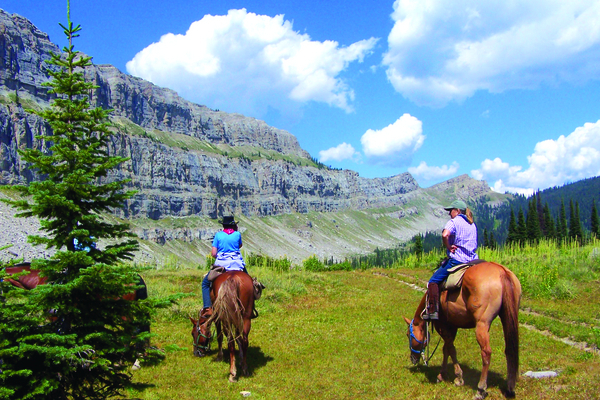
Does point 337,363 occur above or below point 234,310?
below

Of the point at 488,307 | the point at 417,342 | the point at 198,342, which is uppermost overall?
the point at 488,307

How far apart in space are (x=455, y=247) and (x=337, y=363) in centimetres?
446

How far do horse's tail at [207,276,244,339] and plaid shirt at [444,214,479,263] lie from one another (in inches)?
206

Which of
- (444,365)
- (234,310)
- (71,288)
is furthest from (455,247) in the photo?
(71,288)

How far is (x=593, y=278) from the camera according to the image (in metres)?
20.4

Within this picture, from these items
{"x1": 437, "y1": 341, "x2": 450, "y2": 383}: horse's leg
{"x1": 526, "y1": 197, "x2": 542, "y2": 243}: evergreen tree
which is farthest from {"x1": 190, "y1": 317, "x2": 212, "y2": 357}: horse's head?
{"x1": 526, "y1": 197, "x2": 542, "y2": 243}: evergreen tree

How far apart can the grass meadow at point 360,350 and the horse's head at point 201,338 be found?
31 centimetres

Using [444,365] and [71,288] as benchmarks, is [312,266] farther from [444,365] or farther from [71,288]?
[71,288]

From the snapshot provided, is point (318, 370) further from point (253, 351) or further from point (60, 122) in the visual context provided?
point (60, 122)

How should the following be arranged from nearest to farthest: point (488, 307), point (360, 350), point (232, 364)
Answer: point (488, 307) → point (232, 364) → point (360, 350)

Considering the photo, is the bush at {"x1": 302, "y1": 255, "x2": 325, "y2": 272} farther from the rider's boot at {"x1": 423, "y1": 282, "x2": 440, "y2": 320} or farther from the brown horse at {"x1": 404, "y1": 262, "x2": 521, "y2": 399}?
the brown horse at {"x1": 404, "y1": 262, "x2": 521, "y2": 399}

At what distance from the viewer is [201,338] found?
10672 mm

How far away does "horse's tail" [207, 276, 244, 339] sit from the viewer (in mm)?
9141

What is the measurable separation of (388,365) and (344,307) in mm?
8467
